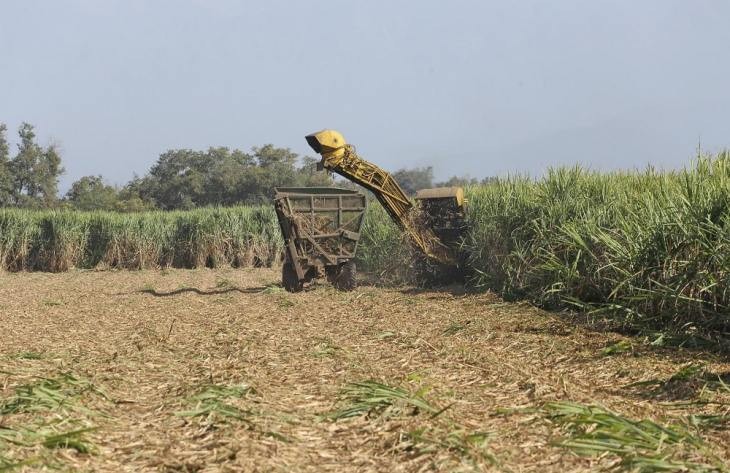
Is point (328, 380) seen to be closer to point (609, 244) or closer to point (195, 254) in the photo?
point (609, 244)

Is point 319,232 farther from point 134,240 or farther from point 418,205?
point 134,240

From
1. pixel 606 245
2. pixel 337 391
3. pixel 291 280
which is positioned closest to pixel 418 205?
pixel 291 280

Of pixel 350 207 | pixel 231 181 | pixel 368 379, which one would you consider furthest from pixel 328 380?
pixel 231 181

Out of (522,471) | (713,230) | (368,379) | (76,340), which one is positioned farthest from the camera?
(76,340)

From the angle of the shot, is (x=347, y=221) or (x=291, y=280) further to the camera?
(x=347, y=221)

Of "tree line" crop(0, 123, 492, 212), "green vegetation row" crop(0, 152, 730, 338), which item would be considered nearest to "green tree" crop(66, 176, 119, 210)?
"tree line" crop(0, 123, 492, 212)

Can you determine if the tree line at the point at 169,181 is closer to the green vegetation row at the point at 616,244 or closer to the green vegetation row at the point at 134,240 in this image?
the green vegetation row at the point at 134,240

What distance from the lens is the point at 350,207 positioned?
14.2 m

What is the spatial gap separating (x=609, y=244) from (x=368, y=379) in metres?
4.44

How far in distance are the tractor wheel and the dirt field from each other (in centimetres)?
382

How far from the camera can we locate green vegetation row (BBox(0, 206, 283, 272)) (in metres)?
24.9

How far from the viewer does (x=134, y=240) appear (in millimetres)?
25109

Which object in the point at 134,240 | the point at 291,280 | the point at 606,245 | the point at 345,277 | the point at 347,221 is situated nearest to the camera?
the point at 606,245

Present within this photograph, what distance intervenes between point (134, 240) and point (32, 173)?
22467 mm
